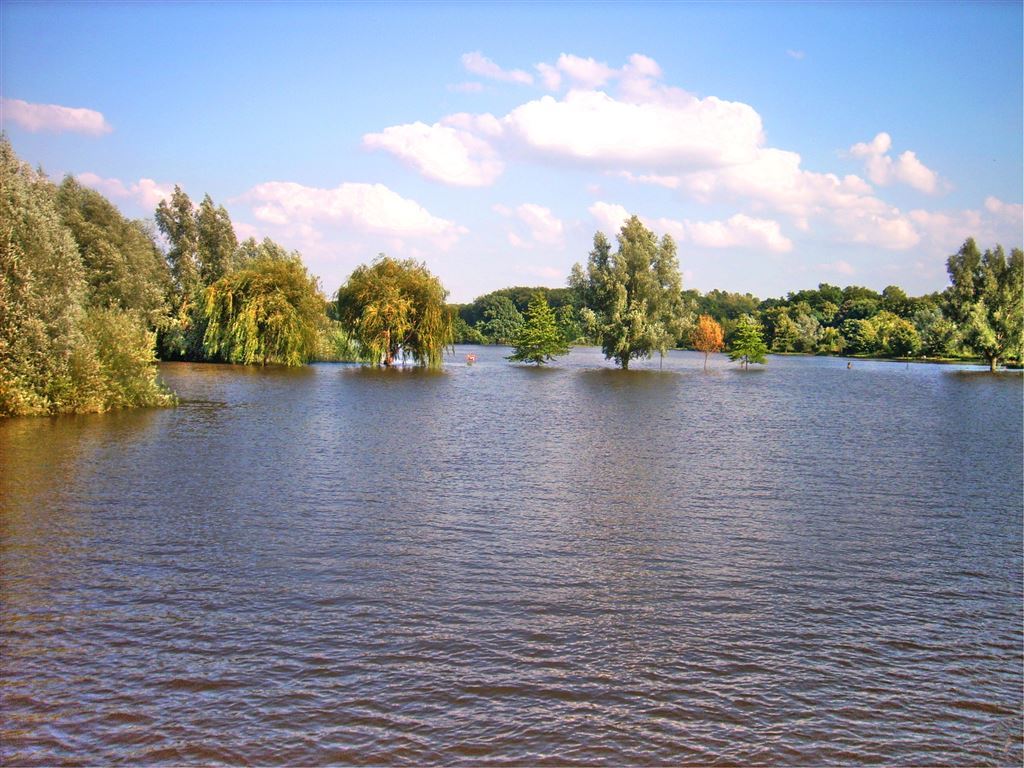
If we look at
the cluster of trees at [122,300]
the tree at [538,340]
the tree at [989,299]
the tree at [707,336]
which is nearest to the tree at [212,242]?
the cluster of trees at [122,300]

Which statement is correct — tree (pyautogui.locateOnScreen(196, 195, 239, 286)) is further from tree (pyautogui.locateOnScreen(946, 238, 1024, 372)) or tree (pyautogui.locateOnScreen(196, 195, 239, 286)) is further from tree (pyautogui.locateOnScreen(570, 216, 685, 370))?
tree (pyautogui.locateOnScreen(946, 238, 1024, 372))

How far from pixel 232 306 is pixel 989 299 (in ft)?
252

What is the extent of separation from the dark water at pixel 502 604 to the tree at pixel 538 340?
5733cm

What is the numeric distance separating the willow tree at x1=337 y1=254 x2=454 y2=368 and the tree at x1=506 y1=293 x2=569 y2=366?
57.5 ft

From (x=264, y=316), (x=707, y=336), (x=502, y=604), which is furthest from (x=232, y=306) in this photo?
(x=707, y=336)

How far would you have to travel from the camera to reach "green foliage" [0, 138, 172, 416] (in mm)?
26000

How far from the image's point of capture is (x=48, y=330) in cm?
2711

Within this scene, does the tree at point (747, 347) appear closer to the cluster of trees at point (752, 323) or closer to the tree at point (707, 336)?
the cluster of trees at point (752, 323)

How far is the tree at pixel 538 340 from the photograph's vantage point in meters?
81.1

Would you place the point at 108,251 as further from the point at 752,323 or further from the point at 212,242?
the point at 752,323

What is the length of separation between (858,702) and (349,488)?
1216 centimetres

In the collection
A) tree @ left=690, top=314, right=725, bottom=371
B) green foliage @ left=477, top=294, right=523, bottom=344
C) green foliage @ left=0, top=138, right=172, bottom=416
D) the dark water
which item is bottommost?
the dark water

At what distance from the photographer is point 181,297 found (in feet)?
227

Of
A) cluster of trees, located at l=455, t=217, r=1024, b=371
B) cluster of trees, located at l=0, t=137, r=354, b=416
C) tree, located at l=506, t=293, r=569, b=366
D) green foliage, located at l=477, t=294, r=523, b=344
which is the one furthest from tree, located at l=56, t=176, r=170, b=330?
green foliage, located at l=477, t=294, r=523, b=344
